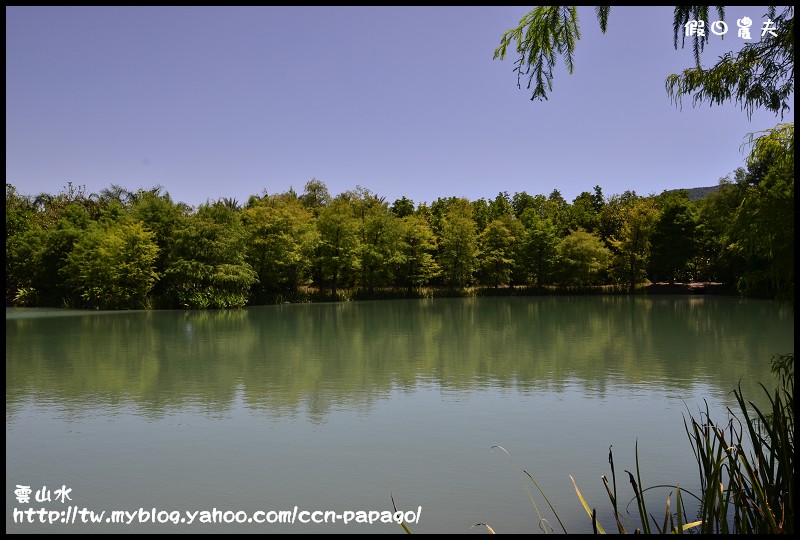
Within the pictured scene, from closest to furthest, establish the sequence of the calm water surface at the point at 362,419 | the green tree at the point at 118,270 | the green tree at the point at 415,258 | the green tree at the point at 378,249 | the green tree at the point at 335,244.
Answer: the calm water surface at the point at 362,419, the green tree at the point at 118,270, the green tree at the point at 335,244, the green tree at the point at 378,249, the green tree at the point at 415,258

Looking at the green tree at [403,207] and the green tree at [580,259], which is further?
the green tree at [403,207]

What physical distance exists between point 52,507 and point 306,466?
2.12 meters

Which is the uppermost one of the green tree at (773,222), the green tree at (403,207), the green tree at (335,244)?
the green tree at (403,207)

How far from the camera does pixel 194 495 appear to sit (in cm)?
577

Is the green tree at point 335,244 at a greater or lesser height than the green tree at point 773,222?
greater

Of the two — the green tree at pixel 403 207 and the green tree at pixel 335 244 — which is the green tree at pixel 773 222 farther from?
the green tree at pixel 403 207

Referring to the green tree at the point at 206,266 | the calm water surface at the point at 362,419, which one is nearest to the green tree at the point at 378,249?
the green tree at the point at 206,266

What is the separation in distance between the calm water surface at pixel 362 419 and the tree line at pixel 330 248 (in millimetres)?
14455

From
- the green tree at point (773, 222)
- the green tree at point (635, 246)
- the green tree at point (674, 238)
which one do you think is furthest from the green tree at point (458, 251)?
the green tree at point (773, 222)

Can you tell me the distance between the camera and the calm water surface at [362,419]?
567cm

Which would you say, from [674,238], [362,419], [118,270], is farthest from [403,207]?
[362,419]

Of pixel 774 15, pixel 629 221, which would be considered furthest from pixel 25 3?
pixel 629 221

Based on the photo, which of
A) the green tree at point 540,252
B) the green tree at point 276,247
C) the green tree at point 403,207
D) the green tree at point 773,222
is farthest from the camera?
the green tree at point 403,207

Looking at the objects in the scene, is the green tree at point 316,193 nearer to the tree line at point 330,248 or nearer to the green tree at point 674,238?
the tree line at point 330,248
